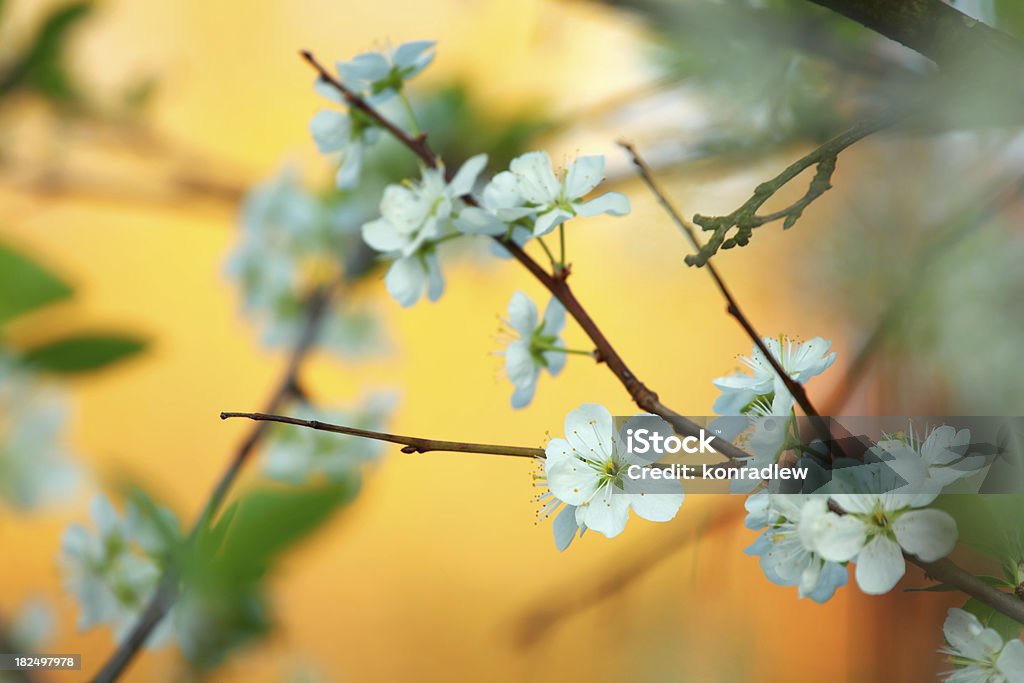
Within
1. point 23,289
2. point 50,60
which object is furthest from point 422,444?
point 50,60

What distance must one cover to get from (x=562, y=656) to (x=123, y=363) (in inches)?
21.3

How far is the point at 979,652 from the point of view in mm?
162

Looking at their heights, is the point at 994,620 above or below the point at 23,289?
Result: below

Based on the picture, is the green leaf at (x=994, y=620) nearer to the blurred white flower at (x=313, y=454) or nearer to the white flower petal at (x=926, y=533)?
the white flower petal at (x=926, y=533)

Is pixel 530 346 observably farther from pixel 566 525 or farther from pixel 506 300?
pixel 506 300

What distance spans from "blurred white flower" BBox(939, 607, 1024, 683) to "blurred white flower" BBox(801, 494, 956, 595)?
33 millimetres

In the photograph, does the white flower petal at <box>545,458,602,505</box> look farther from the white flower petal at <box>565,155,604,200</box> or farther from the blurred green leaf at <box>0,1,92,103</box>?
the blurred green leaf at <box>0,1,92,103</box>

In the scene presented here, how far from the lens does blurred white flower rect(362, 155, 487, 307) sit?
0.78 feet

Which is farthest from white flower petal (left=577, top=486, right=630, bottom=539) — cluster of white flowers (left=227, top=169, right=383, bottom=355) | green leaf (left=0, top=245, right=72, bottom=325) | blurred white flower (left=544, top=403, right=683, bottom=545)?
cluster of white flowers (left=227, top=169, right=383, bottom=355)

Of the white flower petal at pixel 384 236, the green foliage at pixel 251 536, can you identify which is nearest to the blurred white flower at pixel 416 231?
the white flower petal at pixel 384 236

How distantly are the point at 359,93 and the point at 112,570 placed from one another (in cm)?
31

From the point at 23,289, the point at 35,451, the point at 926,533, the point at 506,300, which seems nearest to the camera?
the point at 926,533

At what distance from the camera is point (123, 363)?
40 centimetres

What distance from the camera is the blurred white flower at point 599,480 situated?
0.56 feet
